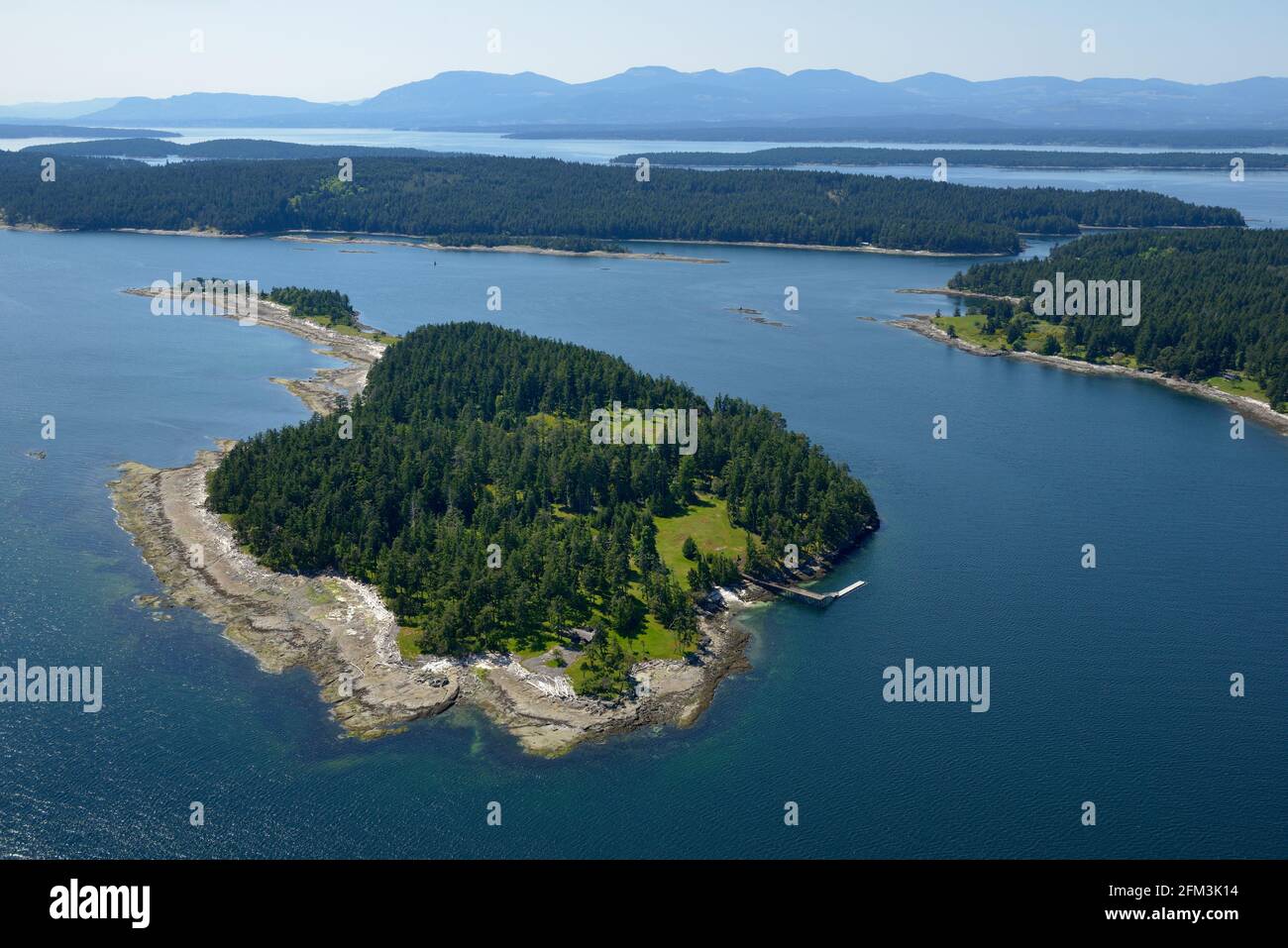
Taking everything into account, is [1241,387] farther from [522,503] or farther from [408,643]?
[408,643]

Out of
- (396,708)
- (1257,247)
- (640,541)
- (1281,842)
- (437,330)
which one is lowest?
(1281,842)

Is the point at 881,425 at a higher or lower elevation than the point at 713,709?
higher

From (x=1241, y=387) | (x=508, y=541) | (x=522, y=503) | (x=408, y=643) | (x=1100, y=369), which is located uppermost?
(x=1100, y=369)

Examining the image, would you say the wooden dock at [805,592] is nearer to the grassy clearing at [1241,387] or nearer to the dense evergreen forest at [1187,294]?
the dense evergreen forest at [1187,294]

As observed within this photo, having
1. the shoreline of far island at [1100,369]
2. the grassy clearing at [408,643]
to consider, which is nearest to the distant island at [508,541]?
the grassy clearing at [408,643]

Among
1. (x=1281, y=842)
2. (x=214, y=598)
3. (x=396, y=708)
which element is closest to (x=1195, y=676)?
(x=1281, y=842)

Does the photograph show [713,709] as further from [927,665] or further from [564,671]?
[927,665]

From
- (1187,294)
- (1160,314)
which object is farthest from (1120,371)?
(1187,294)
